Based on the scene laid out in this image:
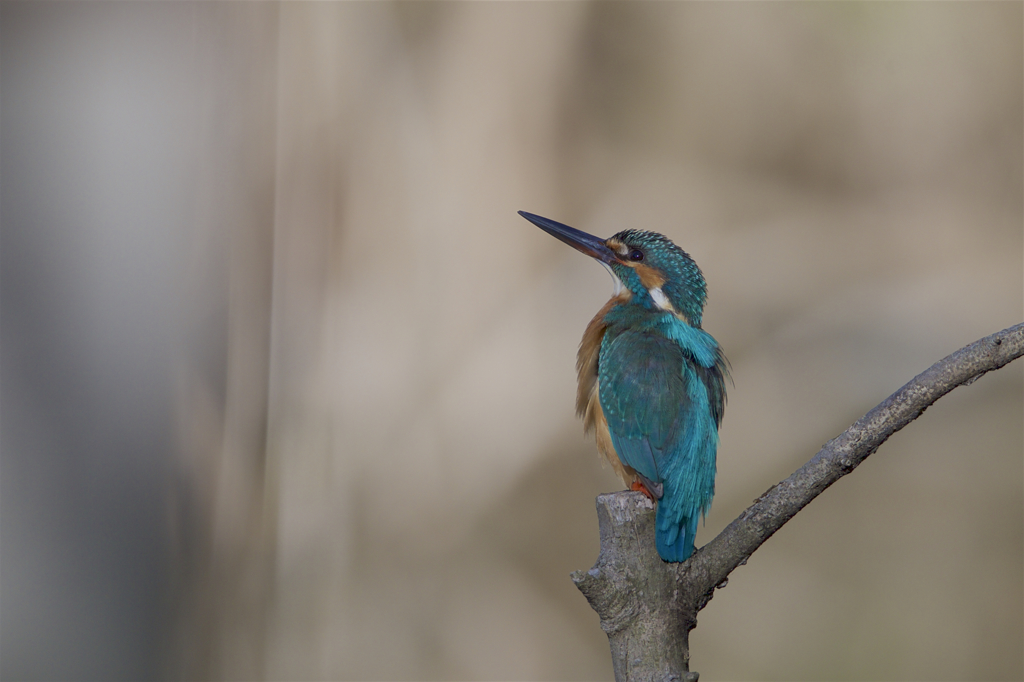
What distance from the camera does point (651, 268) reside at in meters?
1.15

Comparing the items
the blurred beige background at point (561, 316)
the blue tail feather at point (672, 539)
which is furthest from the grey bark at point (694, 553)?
the blurred beige background at point (561, 316)

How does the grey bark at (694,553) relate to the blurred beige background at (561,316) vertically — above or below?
below

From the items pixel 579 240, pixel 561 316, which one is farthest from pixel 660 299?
pixel 561 316

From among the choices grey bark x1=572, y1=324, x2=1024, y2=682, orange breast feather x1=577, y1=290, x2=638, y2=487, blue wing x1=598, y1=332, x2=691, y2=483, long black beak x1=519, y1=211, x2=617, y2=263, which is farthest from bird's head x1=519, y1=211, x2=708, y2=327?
grey bark x1=572, y1=324, x2=1024, y2=682

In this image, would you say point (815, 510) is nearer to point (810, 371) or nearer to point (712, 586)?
point (810, 371)

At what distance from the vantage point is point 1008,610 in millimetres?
1751

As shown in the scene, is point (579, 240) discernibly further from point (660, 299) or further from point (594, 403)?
point (594, 403)

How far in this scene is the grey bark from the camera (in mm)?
650

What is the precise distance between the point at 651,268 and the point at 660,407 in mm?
322

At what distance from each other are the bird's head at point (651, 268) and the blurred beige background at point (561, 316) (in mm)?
667

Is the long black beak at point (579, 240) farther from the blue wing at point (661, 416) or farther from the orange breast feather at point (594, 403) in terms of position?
the blue wing at point (661, 416)

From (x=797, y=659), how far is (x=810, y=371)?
72 cm

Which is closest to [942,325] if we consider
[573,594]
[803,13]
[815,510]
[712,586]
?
[815,510]

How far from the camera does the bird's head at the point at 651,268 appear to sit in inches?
44.4
